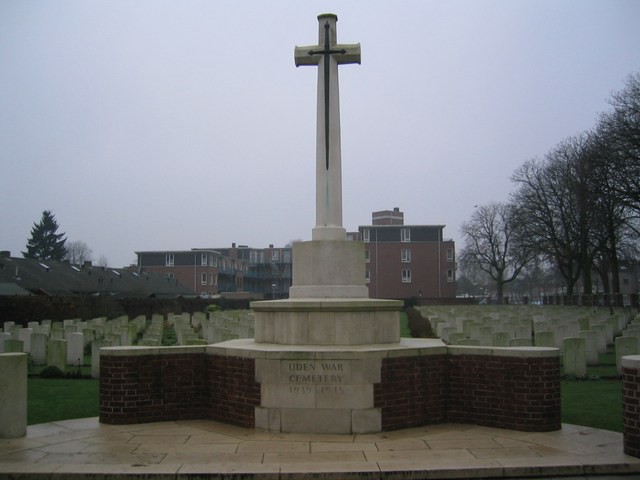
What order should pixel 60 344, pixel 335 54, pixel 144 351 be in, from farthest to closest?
1. pixel 60 344
2. pixel 335 54
3. pixel 144 351

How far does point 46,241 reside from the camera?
71.2 m

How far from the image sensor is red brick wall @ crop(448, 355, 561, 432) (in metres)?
6.92

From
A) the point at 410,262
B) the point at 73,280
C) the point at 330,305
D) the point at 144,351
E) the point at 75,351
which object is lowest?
the point at 75,351

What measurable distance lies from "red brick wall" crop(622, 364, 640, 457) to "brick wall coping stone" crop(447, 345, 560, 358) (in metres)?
1.06

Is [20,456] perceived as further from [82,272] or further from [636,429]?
[82,272]

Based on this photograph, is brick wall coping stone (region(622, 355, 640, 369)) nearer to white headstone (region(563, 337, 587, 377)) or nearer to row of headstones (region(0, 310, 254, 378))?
white headstone (region(563, 337, 587, 377))

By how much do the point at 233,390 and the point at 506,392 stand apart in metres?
3.19

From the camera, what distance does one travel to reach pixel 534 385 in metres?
6.91

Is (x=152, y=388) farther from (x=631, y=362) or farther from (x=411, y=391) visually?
(x=631, y=362)

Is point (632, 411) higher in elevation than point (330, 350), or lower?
lower

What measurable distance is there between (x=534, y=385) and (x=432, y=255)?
56.7m

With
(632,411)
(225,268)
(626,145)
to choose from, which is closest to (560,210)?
(626,145)

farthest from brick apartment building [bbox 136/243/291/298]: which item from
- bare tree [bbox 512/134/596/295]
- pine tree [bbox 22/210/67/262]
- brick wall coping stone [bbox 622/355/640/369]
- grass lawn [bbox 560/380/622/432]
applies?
brick wall coping stone [bbox 622/355/640/369]

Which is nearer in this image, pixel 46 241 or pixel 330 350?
pixel 330 350
